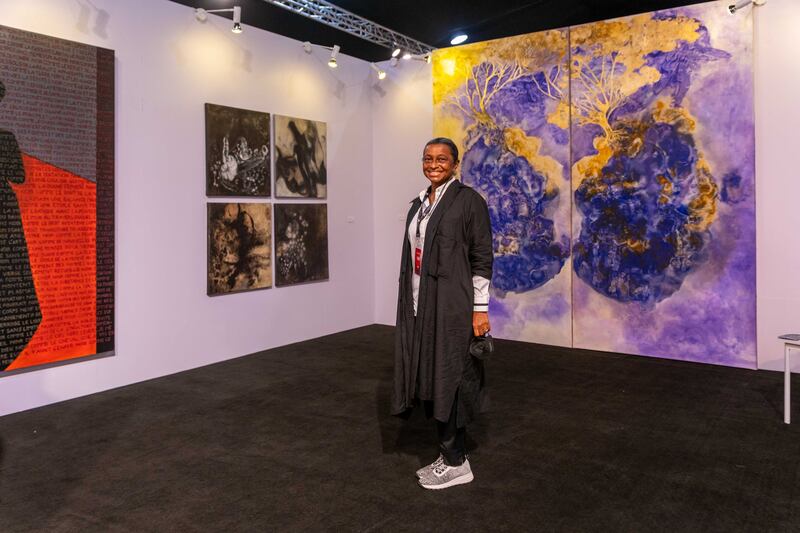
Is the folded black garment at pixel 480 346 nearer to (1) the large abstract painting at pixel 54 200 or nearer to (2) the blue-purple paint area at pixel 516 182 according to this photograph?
(1) the large abstract painting at pixel 54 200

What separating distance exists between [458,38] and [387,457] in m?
5.05

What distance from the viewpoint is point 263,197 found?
6496 mm

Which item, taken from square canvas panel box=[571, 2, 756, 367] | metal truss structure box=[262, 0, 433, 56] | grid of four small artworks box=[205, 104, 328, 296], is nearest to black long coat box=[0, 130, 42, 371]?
grid of four small artworks box=[205, 104, 328, 296]

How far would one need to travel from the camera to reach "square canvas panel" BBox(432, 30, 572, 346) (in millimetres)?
6641

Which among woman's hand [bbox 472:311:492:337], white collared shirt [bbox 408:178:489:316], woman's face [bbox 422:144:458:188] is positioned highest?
woman's face [bbox 422:144:458:188]

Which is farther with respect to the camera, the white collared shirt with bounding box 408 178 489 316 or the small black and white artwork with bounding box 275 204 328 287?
the small black and white artwork with bounding box 275 204 328 287

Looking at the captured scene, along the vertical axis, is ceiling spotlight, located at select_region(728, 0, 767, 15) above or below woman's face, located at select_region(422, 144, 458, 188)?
above

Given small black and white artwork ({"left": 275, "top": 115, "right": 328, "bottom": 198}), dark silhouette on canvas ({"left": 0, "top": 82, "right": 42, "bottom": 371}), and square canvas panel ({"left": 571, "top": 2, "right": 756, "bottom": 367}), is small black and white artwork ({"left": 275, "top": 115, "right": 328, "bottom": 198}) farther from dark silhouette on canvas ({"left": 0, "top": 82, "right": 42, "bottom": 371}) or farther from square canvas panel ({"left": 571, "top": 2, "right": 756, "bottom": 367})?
square canvas panel ({"left": 571, "top": 2, "right": 756, "bottom": 367})

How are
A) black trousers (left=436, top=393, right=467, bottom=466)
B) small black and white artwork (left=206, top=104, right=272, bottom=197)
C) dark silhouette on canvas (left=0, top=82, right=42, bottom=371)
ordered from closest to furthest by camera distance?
1. black trousers (left=436, top=393, right=467, bottom=466)
2. dark silhouette on canvas (left=0, top=82, right=42, bottom=371)
3. small black and white artwork (left=206, top=104, right=272, bottom=197)

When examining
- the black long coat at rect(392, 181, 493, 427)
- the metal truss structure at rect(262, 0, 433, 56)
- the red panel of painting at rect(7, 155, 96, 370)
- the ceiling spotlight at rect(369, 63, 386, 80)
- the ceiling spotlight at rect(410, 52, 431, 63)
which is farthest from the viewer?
the ceiling spotlight at rect(369, 63, 386, 80)

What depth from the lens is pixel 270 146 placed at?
6.57m

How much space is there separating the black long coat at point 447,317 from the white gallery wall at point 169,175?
315 centimetres

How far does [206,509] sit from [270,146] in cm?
440

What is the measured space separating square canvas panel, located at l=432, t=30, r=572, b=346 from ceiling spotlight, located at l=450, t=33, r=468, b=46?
0.10 metres
